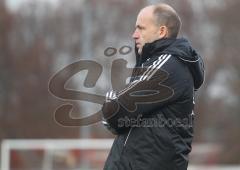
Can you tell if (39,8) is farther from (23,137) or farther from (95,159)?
(95,159)

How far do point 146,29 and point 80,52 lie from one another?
2940 cm

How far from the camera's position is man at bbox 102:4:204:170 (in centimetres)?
404

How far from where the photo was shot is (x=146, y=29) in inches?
164

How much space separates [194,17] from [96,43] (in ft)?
16.0

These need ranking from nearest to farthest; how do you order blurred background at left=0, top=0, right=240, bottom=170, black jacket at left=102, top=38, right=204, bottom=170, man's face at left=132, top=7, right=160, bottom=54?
black jacket at left=102, top=38, right=204, bottom=170
man's face at left=132, top=7, right=160, bottom=54
blurred background at left=0, top=0, right=240, bottom=170

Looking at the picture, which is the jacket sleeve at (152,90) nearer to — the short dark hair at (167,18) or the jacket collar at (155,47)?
the jacket collar at (155,47)

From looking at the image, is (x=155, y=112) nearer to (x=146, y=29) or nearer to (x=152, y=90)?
(x=152, y=90)

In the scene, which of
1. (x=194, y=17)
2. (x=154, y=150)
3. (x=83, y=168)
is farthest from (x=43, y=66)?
(x=154, y=150)

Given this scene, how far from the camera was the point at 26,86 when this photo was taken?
32469mm

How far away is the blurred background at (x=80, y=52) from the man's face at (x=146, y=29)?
21.9 meters

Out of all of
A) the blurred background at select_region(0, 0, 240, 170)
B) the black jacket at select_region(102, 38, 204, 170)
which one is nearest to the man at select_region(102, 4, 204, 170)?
the black jacket at select_region(102, 38, 204, 170)

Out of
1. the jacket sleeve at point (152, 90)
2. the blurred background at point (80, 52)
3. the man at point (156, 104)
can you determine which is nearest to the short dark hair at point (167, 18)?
the man at point (156, 104)

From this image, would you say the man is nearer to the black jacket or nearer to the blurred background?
the black jacket

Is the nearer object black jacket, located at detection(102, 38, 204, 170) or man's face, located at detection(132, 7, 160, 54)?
→ black jacket, located at detection(102, 38, 204, 170)
